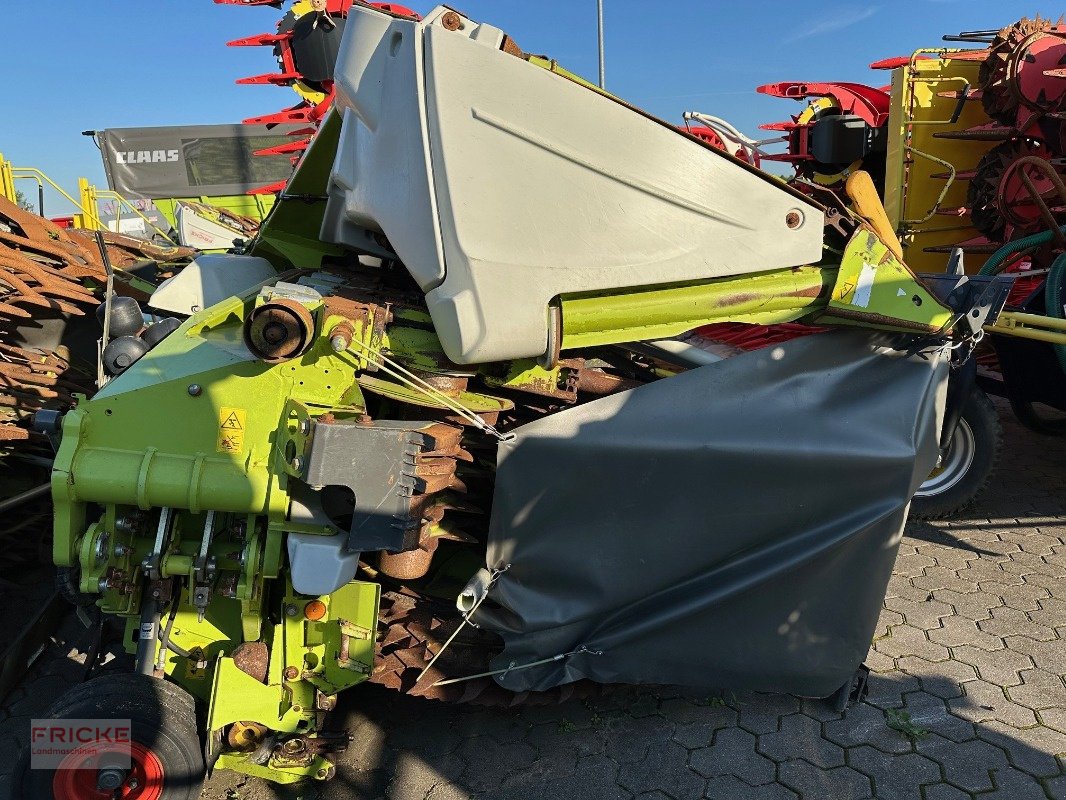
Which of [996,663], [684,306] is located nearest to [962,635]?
[996,663]

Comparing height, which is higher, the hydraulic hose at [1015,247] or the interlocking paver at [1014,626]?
the hydraulic hose at [1015,247]

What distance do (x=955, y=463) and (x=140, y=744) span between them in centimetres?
417

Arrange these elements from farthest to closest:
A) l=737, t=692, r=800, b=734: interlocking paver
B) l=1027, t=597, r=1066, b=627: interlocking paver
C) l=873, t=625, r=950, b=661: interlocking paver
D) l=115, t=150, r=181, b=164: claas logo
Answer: l=115, t=150, r=181, b=164: claas logo → l=1027, t=597, r=1066, b=627: interlocking paver → l=873, t=625, r=950, b=661: interlocking paver → l=737, t=692, r=800, b=734: interlocking paver

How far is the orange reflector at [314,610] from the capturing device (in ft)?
7.56

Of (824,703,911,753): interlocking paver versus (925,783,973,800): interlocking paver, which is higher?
(824,703,911,753): interlocking paver

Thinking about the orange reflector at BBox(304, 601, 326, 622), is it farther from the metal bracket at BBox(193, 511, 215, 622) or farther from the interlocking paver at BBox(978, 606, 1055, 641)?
the interlocking paver at BBox(978, 606, 1055, 641)

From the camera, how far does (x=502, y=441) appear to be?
90.2 inches

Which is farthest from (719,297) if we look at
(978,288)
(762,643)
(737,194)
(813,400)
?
(762,643)

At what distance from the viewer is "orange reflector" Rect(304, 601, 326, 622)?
2305 mm

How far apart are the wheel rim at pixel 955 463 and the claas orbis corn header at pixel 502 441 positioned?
6.01 feet

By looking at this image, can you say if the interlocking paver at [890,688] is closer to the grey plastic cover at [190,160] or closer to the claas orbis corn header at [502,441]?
the claas orbis corn header at [502,441]

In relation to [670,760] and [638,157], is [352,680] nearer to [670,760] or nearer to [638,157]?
[670,760]

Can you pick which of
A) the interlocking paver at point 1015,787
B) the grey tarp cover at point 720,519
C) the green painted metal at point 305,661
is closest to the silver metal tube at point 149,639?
the green painted metal at point 305,661

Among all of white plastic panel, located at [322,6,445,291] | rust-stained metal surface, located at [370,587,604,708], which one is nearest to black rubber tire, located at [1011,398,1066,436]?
rust-stained metal surface, located at [370,587,604,708]
